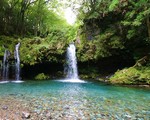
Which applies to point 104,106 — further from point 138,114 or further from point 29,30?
point 29,30

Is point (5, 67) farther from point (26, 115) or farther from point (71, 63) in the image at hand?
point (26, 115)

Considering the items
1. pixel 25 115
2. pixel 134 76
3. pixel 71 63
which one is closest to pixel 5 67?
pixel 71 63

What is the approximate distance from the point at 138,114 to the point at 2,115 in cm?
358

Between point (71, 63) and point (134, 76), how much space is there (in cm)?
654

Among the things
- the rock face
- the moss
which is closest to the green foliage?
the moss

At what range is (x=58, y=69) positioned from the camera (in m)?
18.2

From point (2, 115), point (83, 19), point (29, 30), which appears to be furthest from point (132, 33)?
point (29, 30)

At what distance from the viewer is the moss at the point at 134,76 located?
1188 centimetres

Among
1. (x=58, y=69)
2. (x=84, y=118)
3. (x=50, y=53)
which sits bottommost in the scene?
(x=84, y=118)

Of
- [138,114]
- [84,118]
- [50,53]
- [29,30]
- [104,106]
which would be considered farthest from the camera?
[29,30]

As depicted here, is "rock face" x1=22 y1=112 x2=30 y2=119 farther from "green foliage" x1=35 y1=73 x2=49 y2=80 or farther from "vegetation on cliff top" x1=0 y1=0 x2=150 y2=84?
"green foliage" x1=35 y1=73 x2=49 y2=80

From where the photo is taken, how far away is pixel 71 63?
57.0 ft

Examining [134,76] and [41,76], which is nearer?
[134,76]

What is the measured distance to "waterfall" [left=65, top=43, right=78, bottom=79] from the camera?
17016 millimetres
